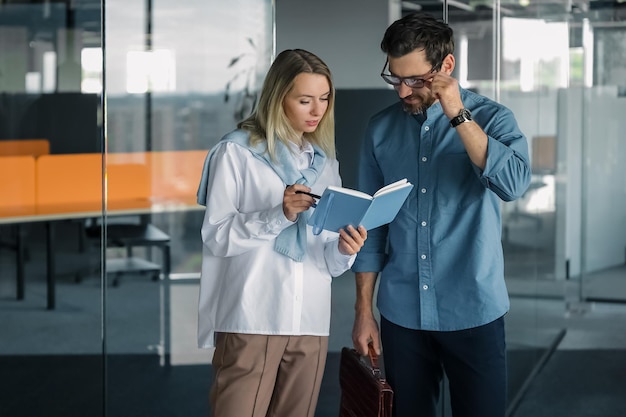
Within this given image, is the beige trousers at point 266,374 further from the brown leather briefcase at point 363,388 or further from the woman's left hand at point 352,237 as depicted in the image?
the woman's left hand at point 352,237

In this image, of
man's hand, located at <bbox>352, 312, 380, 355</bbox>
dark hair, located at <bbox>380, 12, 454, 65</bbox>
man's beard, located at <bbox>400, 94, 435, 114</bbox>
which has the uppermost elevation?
→ dark hair, located at <bbox>380, 12, 454, 65</bbox>

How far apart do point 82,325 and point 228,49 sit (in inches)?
53.6

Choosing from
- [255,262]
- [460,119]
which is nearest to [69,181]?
[255,262]

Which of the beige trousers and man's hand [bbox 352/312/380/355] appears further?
man's hand [bbox 352/312/380/355]

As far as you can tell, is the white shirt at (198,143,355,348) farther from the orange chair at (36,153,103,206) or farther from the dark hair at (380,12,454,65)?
the orange chair at (36,153,103,206)

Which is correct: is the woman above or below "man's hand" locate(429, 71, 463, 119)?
below

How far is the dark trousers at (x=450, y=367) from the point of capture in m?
2.86

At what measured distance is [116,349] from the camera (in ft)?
13.6

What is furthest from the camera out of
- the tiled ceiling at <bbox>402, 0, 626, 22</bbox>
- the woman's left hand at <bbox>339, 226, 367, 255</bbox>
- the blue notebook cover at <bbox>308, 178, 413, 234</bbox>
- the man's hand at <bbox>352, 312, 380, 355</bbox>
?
the tiled ceiling at <bbox>402, 0, 626, 22</bbox>

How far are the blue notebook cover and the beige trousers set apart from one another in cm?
42

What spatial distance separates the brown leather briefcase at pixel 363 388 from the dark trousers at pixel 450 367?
3.4 inches

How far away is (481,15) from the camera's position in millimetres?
4566

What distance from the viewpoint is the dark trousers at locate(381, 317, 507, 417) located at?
112 inches

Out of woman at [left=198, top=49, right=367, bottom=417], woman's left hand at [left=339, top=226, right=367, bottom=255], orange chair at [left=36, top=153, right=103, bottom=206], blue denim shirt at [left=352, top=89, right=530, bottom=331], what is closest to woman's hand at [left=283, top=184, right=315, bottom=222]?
woman at [left=198, top=49, right=367, bottom=417]
